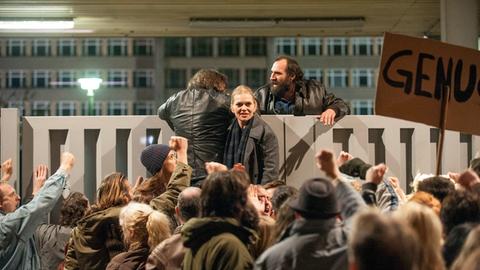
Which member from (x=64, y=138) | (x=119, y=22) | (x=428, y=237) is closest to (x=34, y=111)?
(x=119, y=22)

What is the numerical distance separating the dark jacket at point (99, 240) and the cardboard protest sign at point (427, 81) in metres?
2.28

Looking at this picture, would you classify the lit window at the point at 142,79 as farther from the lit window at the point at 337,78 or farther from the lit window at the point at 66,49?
the lit window at the point at 337,78

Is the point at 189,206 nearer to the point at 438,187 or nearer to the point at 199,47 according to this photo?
the point at 438,187

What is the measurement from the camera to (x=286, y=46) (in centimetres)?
10538

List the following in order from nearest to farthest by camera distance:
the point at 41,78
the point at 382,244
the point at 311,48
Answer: the point at 382,244 → the point at 41,78 → the point at 311,48

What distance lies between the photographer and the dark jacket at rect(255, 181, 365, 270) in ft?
20.1

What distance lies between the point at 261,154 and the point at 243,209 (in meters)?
3.26

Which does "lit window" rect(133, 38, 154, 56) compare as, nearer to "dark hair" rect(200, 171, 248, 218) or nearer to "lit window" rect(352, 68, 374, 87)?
"lit window" rect(352, 68, 374, 87)

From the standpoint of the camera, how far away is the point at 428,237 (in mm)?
5629

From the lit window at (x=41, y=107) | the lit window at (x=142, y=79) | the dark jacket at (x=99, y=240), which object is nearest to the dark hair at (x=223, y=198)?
the dark jacket at (x=99, y=240)

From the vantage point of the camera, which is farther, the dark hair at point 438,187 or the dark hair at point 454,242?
the dark hair at point 438,187

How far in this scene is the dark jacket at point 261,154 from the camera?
999 cm

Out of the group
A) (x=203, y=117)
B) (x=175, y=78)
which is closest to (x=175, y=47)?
(x=175, y=78)

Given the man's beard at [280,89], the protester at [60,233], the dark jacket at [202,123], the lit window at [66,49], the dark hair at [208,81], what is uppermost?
the lit window at [66,49]
